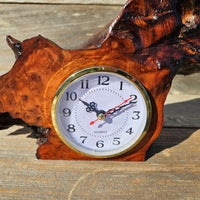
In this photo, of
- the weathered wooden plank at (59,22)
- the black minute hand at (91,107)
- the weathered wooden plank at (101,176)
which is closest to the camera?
the weathered wooden plank at (101,176)

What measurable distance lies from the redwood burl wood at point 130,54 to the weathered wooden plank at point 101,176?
0.67 feet

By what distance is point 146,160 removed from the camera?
0.95m

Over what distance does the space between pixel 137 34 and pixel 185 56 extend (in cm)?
18

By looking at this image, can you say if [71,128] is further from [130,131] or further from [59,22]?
[59,22]

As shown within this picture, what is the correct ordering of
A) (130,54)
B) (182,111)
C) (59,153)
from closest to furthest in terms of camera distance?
(130,54) < (59,153) < (182,111)

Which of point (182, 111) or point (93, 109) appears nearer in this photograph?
point (93, 109)

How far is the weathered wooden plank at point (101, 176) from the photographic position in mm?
779

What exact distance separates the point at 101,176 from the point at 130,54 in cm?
43

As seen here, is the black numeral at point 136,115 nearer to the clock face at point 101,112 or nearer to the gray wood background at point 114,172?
the clock face at point 101,112

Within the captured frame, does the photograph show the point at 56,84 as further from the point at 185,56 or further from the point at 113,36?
the point at 185,56

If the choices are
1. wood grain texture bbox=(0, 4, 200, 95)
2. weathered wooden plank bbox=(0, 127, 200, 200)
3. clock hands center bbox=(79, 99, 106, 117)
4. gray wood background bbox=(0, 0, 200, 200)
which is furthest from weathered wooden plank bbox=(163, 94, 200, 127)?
wood grain texture bbox=(0, 4, 200, 95)

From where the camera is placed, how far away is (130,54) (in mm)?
835

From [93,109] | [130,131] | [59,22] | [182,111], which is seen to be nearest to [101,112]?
[93,109]

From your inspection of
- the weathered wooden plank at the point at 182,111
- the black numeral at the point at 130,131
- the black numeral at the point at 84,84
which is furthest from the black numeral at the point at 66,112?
the weathered wooden plank at the point at 182,111
